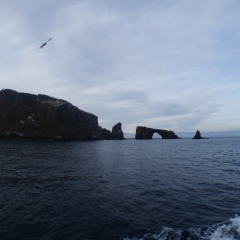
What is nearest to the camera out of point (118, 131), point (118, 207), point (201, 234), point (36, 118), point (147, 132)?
point (201, 234)

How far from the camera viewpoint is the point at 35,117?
11650 centimetres

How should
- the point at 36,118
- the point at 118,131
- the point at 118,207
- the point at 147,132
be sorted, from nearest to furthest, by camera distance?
the point at 118,207 → the point at 36,118 → the point at 147,132 → the point at 118,131

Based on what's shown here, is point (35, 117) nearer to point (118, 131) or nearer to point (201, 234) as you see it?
point (118, 131)

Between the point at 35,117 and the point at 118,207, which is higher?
the point at 35,117

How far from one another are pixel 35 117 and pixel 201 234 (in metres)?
122

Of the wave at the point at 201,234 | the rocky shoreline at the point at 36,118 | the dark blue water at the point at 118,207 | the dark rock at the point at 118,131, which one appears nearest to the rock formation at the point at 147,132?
the dark rock at the point at 118,131

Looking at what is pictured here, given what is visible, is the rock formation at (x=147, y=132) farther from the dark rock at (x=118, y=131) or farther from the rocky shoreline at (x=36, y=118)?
the rocky shoreline at (x=36, y=118)

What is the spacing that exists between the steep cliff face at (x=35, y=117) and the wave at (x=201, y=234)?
115 meters

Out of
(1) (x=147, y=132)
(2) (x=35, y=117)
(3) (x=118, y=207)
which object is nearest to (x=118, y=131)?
(1) (x=147, y=132)

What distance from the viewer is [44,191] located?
50.8ft

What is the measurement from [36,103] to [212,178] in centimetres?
12096

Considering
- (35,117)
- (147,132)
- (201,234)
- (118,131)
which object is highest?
(35,117)

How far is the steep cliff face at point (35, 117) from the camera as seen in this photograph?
361 feet

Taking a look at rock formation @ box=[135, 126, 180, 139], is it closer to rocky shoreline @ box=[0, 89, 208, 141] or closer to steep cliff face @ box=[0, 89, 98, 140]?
rocky shoreline @ box=[0, 89, 208, 141]
